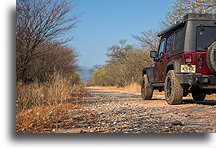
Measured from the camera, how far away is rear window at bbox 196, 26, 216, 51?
20.8 ft

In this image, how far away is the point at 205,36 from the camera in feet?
21.0

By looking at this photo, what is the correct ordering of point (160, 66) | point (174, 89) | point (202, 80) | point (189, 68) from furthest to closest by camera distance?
point (160, 66) < point (174, 89) < point (189, 68) < point (202, 80)

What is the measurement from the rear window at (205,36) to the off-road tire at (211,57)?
0.42 m

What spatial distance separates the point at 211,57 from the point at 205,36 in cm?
77

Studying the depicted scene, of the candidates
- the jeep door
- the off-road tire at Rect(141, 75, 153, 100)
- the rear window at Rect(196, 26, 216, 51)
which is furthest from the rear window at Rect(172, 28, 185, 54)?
the off-road tire at Rect(141, 75, 153, 100)

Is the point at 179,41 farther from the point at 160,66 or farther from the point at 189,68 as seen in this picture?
the point at 160,66

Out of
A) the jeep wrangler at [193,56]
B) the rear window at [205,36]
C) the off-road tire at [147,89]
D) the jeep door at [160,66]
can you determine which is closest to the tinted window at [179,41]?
the jeep wrangler at [193,56]

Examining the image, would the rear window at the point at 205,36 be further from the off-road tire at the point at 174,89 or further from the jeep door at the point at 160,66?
the jeep door at the point at 160,66

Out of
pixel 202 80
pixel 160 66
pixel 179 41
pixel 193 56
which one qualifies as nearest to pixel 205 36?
pixel 193 56

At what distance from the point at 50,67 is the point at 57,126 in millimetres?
5431

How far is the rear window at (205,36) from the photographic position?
250 inches

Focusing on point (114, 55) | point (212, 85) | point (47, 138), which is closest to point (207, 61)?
point (212, 85)

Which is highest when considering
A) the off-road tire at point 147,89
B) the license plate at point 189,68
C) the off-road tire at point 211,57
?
the off-road tire at point 211,57
